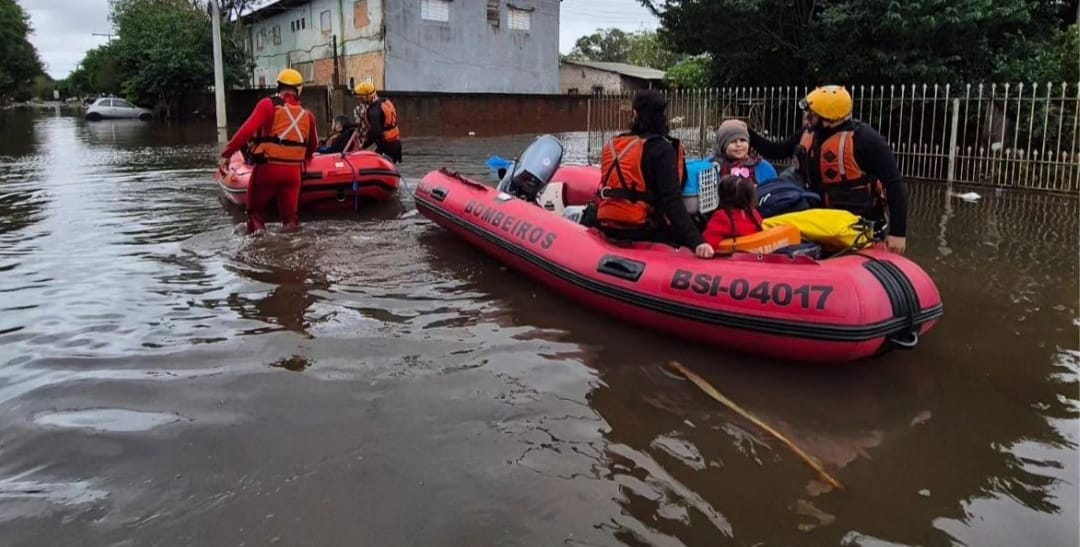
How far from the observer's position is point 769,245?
4402mm

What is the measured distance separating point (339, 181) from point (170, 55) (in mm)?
27151

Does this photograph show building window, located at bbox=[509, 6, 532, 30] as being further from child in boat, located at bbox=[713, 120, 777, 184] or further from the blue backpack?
the blue backpack

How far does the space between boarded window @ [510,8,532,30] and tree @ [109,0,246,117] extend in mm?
11097

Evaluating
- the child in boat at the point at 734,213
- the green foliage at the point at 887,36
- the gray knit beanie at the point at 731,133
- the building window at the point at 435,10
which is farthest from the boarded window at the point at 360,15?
the child in boat at the point at 734,213

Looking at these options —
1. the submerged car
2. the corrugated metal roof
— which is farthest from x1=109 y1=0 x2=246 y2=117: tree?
the corrugated metal roof

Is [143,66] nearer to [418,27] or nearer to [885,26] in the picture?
[418,27]

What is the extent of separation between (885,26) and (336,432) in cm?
915

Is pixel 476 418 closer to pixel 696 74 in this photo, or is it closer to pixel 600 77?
pixel 696 74

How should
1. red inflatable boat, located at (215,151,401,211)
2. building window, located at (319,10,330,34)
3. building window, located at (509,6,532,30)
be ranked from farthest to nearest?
building window, located at (319,10,330,34) → building window, located at (509,6,532,30) → red inflatable boat, located at (215,151,401,211)

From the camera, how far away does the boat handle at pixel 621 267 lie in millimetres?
4617

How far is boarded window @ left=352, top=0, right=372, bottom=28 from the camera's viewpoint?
2734 centimetres

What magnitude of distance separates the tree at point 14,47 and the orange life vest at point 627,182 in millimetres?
49948

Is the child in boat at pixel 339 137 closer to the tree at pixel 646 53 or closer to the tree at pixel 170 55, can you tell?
the tree at pixel 170 55

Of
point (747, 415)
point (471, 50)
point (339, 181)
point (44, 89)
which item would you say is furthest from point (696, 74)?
point (44, 89)
